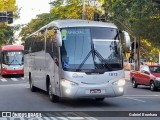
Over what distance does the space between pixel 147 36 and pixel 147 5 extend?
20.2 feet

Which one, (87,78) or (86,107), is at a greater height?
(87,78)

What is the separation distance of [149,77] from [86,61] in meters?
11.4

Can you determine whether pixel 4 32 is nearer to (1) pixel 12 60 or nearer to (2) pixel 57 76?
(1) pixel 12 60

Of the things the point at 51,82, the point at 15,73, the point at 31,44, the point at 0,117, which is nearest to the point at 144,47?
the point at 15,73

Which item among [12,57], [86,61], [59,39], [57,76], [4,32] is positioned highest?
[59,39]

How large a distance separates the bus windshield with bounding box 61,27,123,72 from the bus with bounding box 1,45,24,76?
Answer: 2805 centimetres

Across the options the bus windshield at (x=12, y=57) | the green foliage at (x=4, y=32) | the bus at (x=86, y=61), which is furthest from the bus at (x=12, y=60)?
the bus at (x=86, y=61)

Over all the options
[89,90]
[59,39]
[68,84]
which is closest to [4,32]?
[59,39]

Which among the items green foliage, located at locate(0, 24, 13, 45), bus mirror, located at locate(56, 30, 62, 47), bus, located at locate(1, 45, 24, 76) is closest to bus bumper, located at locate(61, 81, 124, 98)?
bus mirror, located at locate(56, 30, 62, 47)

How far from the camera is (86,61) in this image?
16.0 m

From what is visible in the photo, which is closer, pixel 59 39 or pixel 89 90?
pixel 89 90

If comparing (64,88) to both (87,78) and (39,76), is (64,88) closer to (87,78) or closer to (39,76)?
(87,78)

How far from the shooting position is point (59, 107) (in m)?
16.0

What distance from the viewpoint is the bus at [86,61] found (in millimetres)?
15750
